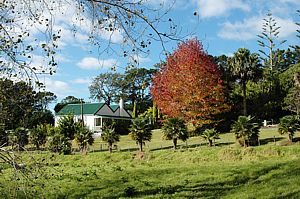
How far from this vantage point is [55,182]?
13.8 metres

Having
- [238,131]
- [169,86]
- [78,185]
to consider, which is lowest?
[78,185]

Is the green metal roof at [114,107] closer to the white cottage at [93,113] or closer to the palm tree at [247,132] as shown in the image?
the white cottage at [93,113]

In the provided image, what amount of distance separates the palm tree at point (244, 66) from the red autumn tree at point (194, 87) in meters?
5.35

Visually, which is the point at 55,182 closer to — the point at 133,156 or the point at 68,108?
the point at 133,156

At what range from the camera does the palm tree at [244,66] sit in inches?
1590

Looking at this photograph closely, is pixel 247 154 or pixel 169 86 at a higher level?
pixel 169 86

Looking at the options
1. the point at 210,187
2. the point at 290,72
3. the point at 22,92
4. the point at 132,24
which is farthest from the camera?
the point at 290,72

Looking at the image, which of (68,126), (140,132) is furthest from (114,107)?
(140,132)

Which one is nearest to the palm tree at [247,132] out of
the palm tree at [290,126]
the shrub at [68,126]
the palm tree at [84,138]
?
the palm tree at [290,126]

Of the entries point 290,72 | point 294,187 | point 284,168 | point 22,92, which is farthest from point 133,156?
point 290,72

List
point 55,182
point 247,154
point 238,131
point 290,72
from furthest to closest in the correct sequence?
point 290,72, point 238,131, point 247,154, point 55,182

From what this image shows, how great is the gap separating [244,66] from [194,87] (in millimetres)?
8242

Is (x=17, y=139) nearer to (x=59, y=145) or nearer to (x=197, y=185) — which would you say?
(x=197, y=185)

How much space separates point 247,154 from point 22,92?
15.7 metres
